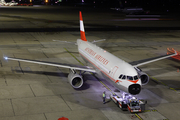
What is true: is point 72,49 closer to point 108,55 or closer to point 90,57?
point 90,57

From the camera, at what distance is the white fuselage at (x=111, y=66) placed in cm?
2432

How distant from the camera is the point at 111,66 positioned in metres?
26.9

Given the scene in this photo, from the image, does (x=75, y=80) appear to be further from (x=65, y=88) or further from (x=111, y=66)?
(x=111, y=66)

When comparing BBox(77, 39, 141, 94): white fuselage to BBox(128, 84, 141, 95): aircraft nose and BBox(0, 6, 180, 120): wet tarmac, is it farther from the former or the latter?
BBox(0, 6, 180, 120): wet tarmac

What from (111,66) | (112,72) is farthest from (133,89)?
(111,66)

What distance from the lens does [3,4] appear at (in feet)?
625

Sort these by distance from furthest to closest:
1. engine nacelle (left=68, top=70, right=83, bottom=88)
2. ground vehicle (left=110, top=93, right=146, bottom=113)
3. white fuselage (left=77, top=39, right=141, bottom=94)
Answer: engine nacelle (left=68, top=70, right=83, bottom=88) < white fuselage (left=77, top=39, right=141, bottom=94) < ground vehicle (left=110, top=93, right=146, bottom=113)

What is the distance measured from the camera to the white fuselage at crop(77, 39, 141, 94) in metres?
24.3

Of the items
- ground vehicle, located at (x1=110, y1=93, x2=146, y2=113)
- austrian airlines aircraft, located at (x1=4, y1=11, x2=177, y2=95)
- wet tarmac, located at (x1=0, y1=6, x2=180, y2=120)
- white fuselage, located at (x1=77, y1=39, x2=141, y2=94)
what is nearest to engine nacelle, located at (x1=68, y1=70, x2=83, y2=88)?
austrian airlines aircraft, located at (x1=4, y1=11, x2=177, y2=95)

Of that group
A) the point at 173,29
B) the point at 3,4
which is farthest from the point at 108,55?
the point at 3,4

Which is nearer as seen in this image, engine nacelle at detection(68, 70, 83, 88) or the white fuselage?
the white fuselage

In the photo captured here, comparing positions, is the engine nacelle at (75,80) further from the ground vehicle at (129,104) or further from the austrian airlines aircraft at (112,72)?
the ground vehicle at (129,104)

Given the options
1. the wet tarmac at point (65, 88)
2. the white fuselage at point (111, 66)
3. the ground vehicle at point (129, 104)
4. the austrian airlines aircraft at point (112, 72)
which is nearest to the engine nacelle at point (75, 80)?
the austrian airlines aircraft at point (112, 72)

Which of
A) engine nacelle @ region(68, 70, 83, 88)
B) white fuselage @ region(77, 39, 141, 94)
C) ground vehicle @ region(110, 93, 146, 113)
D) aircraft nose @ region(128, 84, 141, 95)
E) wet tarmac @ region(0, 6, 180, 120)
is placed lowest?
wet tarmac @ region(0, 6, 180, 120)
